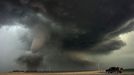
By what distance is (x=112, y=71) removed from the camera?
10538 centimetres

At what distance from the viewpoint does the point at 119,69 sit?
343ft

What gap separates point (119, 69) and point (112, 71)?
3.09 metres
